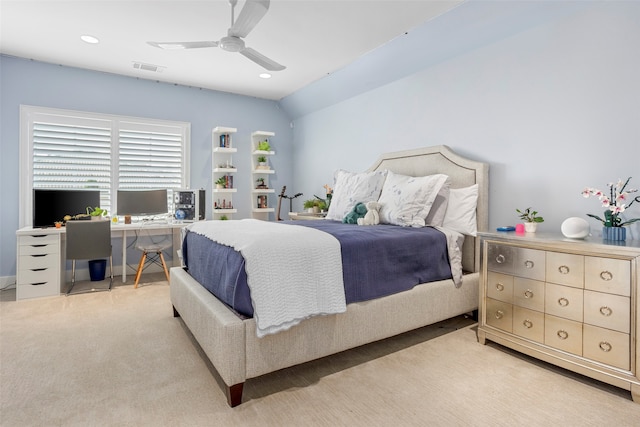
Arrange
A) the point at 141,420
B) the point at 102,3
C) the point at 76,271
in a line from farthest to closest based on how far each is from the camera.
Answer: the point at 76,271, the point at 102,3, the point at 141,420

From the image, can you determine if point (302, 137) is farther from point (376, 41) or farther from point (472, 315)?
point (472, 315)

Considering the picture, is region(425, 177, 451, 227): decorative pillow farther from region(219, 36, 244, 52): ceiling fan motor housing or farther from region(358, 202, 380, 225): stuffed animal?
region(219, 36, 244, 52): ceiling fan motor housing

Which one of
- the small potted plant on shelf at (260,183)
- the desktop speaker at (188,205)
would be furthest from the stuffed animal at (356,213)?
the small potted plant on shelf at (260,183)

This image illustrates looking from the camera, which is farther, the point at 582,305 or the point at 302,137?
the point at 302,137

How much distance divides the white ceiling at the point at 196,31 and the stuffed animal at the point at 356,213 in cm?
167

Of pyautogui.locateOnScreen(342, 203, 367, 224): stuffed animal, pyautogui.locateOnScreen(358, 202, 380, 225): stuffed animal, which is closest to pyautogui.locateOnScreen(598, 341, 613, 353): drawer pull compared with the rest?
pyautogui.locateOnScreen(358, 202, 380, 225): stuffed animal

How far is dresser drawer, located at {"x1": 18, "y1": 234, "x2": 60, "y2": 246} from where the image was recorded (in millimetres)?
3494

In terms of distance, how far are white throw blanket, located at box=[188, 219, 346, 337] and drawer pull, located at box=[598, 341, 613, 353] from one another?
4.58 feet

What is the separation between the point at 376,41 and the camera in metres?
3.47

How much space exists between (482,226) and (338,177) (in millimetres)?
1634

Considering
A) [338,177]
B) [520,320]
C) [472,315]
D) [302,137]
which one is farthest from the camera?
[302,137]

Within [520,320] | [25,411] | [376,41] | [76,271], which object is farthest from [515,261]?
[76,271]

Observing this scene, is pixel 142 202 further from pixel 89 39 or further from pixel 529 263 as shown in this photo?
pixel 529 263

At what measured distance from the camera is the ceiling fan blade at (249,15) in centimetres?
216
